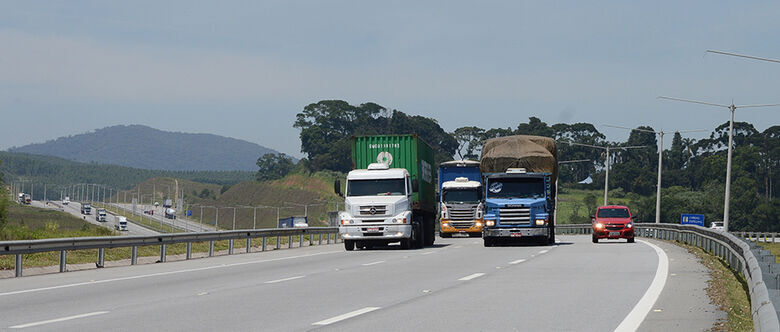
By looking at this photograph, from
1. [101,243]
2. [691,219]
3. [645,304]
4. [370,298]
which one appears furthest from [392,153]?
[691,219]

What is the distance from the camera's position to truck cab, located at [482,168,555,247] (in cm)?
3566

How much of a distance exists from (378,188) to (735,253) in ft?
49.0

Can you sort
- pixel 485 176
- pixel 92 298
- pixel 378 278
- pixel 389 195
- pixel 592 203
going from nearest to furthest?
pixel 92 298
pixel 378 278
pixel 389 195
pixel 485 176
pixel 592 203

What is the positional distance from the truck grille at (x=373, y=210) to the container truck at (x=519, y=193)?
409 cm

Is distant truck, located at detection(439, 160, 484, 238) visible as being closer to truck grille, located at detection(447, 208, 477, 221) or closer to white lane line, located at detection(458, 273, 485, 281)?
truck grille, located at detection(447, 208, 477, 221)

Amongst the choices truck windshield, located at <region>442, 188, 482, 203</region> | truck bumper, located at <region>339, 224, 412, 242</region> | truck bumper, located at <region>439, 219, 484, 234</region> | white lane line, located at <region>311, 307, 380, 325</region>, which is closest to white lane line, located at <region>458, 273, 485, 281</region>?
white lane line, located at <region>311, 307, 380, 325</region>

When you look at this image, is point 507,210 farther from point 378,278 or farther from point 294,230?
point 378,278

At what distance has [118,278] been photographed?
1972 centimetres

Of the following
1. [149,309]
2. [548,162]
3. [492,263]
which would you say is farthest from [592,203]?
[149,309]

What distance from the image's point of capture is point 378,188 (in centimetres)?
3394

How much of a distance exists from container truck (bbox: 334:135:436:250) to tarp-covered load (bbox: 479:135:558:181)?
2.68 meters

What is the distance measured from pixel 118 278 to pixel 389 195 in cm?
1496

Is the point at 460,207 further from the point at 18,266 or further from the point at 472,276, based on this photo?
the point at 18,266

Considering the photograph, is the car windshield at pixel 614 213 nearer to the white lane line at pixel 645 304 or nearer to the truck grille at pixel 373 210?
the truck grille at pixel 373 210
